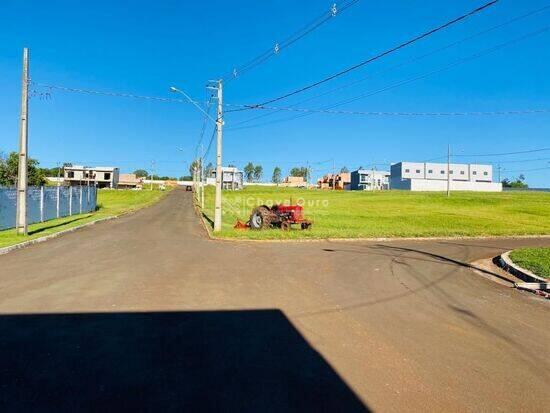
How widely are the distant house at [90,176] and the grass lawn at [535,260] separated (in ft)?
391

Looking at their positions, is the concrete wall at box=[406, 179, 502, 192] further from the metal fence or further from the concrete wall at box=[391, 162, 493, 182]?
the metal fence

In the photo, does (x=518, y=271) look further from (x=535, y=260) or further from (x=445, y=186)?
(x=445, y=186)

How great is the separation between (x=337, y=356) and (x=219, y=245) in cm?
1226

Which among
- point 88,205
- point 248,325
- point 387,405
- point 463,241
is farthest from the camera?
point 88,205

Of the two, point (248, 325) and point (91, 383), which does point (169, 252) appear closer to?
point (248, 325)

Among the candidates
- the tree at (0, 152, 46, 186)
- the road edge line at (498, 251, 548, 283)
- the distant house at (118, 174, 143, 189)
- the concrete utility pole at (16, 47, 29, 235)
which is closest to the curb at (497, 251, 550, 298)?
the road edge line at (498, 251, 548, 283)

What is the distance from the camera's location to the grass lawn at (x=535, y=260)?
11984 millimetres

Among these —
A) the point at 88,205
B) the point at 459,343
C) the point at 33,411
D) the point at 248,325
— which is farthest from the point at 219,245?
the point at 88,205

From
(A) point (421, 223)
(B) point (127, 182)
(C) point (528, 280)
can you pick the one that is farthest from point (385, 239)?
(B) point (127, 182)

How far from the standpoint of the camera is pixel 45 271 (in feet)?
36.0

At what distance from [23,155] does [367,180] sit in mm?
122021

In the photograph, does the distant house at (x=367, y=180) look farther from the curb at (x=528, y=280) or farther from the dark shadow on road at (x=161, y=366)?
the dark shadow on road at (x=161, y=366)

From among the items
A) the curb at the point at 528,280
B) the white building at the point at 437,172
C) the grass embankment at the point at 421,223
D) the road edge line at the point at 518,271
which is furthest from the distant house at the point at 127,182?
the curb at the point at 528,280

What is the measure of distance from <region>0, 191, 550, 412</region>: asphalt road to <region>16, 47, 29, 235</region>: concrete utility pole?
680cm
